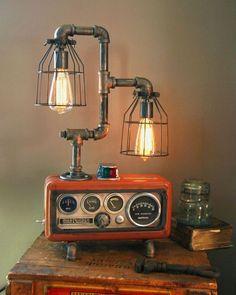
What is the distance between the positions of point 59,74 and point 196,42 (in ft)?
1.79

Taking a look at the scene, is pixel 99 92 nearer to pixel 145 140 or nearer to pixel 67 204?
pixel 145 140

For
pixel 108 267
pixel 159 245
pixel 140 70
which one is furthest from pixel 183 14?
pixel 108 267

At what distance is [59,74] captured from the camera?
1.19m

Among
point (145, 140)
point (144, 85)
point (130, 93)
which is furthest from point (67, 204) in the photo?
point (130, 93)

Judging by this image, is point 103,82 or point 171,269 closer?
point 171,269

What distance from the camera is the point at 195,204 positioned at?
129cm

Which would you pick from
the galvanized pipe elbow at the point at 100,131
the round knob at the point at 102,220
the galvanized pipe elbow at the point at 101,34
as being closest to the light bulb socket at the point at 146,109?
the galvanized pipe elbow at the point at 100,131

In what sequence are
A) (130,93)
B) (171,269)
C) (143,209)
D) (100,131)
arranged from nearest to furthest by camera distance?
(171,269) < (143,209) < (100,131) < (130,93)

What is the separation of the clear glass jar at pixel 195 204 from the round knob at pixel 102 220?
29 centimetres

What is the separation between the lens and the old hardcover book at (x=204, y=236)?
3.89 ft

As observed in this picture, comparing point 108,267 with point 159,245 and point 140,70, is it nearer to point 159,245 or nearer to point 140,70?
point 159,245

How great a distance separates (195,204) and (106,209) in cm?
34

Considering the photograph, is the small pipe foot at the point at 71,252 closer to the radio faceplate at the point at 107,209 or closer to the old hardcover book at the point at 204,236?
the radio faceplate at the point at 107,209

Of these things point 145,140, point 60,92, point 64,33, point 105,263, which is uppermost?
point 64,33
